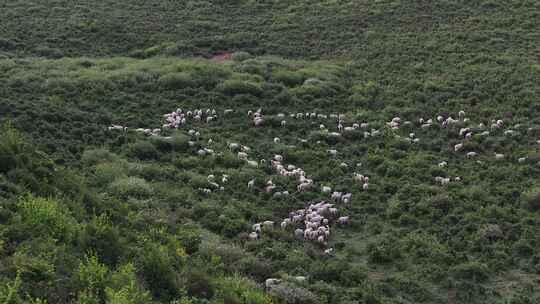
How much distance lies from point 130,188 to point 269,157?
232 inches

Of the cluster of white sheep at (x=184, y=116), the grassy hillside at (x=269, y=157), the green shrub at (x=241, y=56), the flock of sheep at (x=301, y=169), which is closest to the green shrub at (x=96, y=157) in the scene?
the grassy hillside at (x=269, y=157)

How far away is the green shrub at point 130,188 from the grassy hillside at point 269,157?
0.06m

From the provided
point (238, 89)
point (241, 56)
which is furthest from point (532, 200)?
point (241, 56)

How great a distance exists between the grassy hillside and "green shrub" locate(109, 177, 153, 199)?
58 millimetres

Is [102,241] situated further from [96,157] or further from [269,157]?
[269,157]

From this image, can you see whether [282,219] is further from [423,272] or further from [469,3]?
[469,3]

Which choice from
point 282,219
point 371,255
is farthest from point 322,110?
point 371,255

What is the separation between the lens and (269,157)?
22.0 meters

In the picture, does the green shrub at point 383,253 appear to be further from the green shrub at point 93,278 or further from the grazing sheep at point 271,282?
the green shrub at point 93,278

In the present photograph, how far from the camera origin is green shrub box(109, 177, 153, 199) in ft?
57.2

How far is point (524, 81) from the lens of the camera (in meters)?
28.0

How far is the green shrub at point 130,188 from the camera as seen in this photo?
57.2ft

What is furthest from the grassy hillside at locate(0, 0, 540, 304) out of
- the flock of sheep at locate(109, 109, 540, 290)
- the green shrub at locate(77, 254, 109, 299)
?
the flock of sheep at locate(109, 109, 540, 290)

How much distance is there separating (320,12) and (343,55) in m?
9.02
